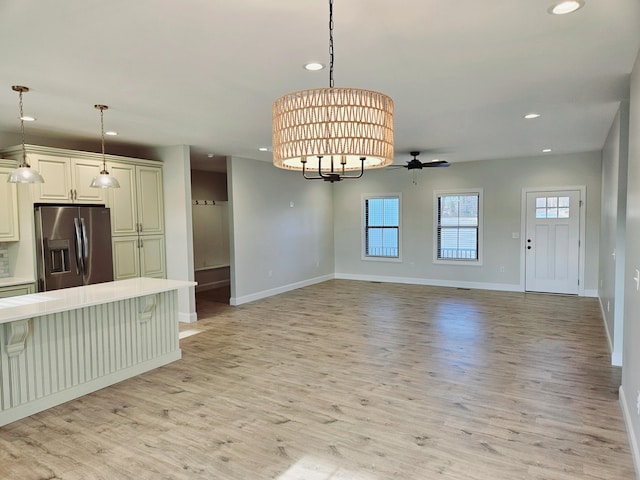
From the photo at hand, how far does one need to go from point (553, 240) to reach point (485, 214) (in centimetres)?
129

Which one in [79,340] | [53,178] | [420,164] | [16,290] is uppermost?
[420,164]

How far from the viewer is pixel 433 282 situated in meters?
8.87

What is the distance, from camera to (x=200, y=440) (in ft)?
9.29

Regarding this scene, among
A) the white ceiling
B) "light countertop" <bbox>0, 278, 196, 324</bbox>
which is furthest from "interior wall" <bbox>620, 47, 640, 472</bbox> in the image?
"light countertop" <bbox>0, 278, 196, 324</bbox>

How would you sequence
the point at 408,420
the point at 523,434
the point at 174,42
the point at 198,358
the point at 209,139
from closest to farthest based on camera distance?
the point at 174,42, the point at 523,434, the point at 408,420, the point at 198,358, the point at 209,139

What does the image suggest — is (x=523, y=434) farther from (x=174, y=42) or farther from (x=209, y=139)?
(x=209, y=139)

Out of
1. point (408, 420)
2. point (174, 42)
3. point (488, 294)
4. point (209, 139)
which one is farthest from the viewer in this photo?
point (488, 294)

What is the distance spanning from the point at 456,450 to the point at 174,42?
309cm

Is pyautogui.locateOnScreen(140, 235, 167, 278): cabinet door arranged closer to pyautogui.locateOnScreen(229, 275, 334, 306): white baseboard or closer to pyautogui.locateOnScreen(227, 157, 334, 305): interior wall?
pyautogui.locateOnScreen(227, 157, 334, 305): interior wall

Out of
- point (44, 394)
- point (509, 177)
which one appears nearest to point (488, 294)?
point (509, 177)

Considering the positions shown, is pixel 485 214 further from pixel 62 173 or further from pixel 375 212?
pixel 62 173

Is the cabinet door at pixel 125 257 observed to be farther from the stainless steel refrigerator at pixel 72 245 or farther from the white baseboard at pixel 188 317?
the white baseboard at pixel 188 317

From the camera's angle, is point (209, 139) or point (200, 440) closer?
point (200, 440)

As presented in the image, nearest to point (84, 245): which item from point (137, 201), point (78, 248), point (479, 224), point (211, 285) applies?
point (78, 248)
